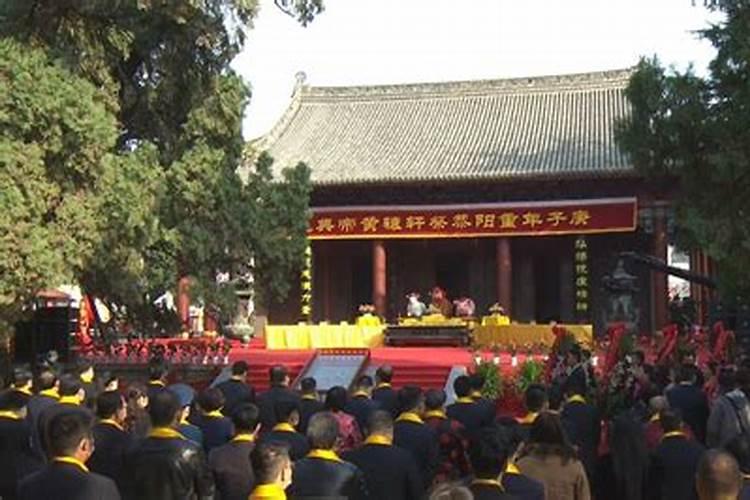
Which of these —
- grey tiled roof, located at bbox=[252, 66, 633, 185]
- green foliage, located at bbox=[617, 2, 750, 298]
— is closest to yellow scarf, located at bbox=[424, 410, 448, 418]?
green foliage, located at bbox=[617, 2, 750, 298]

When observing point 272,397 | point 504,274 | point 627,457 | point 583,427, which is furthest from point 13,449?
point 504,274

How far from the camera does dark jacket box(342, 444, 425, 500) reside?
15.8 feet

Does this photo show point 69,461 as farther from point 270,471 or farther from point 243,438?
point 243,438

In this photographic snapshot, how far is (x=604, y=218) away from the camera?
2512 centimetres

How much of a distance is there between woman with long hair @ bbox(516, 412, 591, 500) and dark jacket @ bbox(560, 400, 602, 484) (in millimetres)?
1839

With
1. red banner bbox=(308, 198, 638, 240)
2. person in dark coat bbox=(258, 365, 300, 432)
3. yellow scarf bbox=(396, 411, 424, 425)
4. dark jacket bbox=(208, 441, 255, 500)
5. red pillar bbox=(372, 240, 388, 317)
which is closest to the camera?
dark jacket bbox=(208, 441, 255, 500)

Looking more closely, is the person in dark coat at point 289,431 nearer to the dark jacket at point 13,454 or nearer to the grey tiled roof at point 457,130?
the dark jacket at point 13,454

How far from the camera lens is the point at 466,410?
22.5ft

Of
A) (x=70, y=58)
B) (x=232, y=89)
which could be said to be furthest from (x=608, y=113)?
(x=70, y=58)

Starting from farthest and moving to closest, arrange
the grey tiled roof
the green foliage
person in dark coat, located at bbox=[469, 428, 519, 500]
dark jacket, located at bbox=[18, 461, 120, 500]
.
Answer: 1. the grey tiled roof
2. the green foliage
3. dark jacket, located at bbox=[18, 461, 120, 500]
4. person in dark coat, located at bbox=[469, 428, 519, 500]

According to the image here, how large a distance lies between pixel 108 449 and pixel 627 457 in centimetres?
312

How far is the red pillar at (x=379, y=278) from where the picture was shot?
87.6 feet

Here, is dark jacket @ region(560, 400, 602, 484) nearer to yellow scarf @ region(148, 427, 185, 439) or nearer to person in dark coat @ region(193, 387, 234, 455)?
person in dark coat @ region(193, 387, 234, 455)

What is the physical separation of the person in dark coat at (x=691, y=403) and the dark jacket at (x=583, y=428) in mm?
1048
